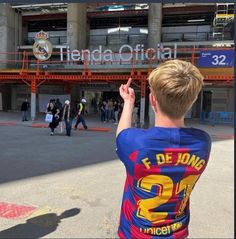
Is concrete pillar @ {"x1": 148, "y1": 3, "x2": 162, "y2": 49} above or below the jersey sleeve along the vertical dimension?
above

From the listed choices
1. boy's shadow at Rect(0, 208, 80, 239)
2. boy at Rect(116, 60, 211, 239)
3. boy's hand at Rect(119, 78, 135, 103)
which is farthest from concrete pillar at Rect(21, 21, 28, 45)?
boy at Rect(116, 60, 211, 239)

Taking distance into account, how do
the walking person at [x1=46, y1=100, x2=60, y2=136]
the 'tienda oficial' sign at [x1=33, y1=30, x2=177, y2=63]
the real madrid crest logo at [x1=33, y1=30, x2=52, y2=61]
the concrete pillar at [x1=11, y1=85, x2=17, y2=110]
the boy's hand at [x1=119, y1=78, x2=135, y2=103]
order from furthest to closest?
the concrete pillar at [x1=11, y1=85, x2=17, y2=110] → the real madrid crest logo at [x1=33, y1=30, x2=52, y2=61] → the 'tienda oficial' sign at [x1=33, y1=30, x2=177, y2=63] → the walking person at [x1=46, y1=100, x2=60, y2=136] → the boy's hand at [x1=119, y1=78, x2=135, y2=103]

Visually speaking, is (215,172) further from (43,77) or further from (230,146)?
(43,77)

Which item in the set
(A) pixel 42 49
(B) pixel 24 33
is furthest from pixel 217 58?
(B) pixel 24 33

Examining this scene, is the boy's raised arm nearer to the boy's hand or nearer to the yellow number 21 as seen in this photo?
the boy's hand

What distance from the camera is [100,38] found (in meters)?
29.2

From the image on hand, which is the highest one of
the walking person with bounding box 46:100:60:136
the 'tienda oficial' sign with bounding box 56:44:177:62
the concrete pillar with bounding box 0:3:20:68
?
the concrete pillar with bounding box 0:3:20:68

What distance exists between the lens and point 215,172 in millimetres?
A: 8148

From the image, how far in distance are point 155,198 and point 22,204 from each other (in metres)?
3.99

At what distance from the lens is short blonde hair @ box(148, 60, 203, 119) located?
1698 mm

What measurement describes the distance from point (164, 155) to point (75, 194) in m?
4.45

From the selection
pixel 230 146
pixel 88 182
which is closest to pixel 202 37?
pixel 230 146

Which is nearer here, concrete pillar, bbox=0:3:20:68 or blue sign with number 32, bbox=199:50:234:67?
blue sign with number 32, bbox=199:50:234:67

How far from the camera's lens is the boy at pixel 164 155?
1.74 meters
